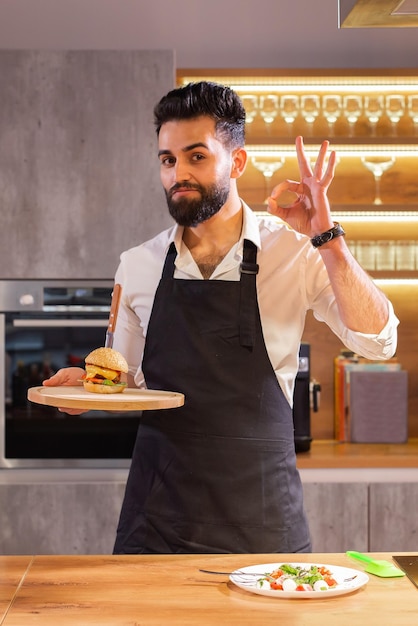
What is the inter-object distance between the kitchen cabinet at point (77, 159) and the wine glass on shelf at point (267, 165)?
0.57 metres

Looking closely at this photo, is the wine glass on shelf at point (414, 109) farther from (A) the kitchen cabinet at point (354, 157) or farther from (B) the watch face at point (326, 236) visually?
(B) the watch face at point (326, 236)

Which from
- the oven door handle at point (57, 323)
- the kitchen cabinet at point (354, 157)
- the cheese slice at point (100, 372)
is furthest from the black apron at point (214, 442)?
the kitchen cabinet at point (354, 157)

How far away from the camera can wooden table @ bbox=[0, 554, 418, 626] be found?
1.38 metres

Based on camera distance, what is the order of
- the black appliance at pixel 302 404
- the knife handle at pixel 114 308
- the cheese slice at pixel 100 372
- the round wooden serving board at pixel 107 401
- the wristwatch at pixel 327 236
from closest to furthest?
the round wooden serving board at pixel 107 401
the wristwatch at pixel 327 236
the cheese slice at pixel 100 372
the knife handle at pixel 114 308
the black appliance at pixel 302 404

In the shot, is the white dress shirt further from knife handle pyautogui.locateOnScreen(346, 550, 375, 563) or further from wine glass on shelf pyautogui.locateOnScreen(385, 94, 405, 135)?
wine glass on shelf pyautogui.locateOnScreen(385, 94, 405, 135)

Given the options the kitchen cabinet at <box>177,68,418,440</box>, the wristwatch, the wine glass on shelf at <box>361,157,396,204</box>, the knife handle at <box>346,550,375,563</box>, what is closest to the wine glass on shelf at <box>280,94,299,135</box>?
the kitchen cabinet at <box>177,68,418,440</box>

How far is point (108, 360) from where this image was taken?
2.17 m

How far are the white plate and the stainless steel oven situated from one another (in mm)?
1820

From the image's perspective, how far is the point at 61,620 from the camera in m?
1.38

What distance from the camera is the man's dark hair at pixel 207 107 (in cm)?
219

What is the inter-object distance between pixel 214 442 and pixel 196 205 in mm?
568

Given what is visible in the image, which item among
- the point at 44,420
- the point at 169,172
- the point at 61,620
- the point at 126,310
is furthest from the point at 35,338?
the point at 61,620

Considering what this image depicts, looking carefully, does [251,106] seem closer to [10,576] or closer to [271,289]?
[271,289]

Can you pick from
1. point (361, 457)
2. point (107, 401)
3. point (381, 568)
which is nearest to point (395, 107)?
point (361, 457)
